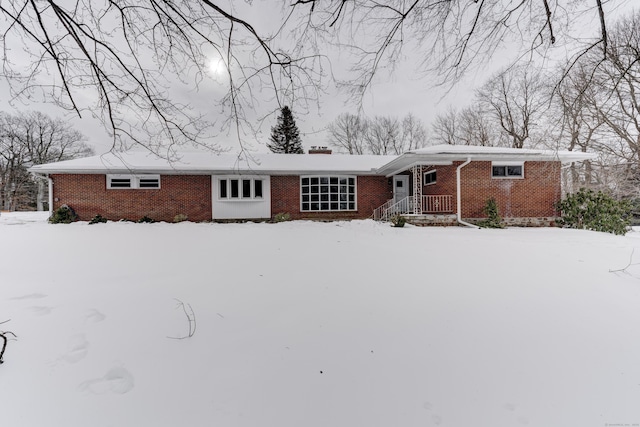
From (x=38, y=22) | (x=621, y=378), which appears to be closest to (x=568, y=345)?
(x=621, y=378)

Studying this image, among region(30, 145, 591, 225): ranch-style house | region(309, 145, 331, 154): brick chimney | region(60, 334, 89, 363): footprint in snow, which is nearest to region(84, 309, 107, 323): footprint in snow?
region(60, 334, 89, 363): footprint in snow

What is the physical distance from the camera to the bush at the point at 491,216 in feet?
35.4

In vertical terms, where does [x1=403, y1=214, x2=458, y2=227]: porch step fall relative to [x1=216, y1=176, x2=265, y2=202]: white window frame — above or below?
below

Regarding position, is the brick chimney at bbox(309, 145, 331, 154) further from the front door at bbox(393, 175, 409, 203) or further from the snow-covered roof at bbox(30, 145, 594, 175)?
the front door at bbox(393, 175, 409, 203)

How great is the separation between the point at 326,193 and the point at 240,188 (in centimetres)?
461

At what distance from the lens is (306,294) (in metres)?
3.11

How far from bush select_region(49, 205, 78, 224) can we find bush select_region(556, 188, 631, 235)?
21.9 m

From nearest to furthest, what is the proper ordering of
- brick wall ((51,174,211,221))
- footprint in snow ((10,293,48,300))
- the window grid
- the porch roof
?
footprint in snow ((10,293,48,300))
the porch roof
the window grid
brick wall ((51,174,211,221))

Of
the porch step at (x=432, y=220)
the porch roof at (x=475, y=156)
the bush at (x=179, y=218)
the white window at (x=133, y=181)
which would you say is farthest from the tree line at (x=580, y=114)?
the white window at (x=133, y=181)

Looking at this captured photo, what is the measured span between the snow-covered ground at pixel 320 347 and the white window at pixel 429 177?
9.00 m

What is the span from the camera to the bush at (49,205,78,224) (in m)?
11.6

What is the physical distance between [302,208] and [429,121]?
23.1 m

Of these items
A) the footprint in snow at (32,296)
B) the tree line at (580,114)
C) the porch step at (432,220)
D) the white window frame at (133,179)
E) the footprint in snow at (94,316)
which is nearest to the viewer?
the footprint in snow at (94,316)

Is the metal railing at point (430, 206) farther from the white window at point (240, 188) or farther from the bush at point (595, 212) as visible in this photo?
the white window at point (240, 188)
